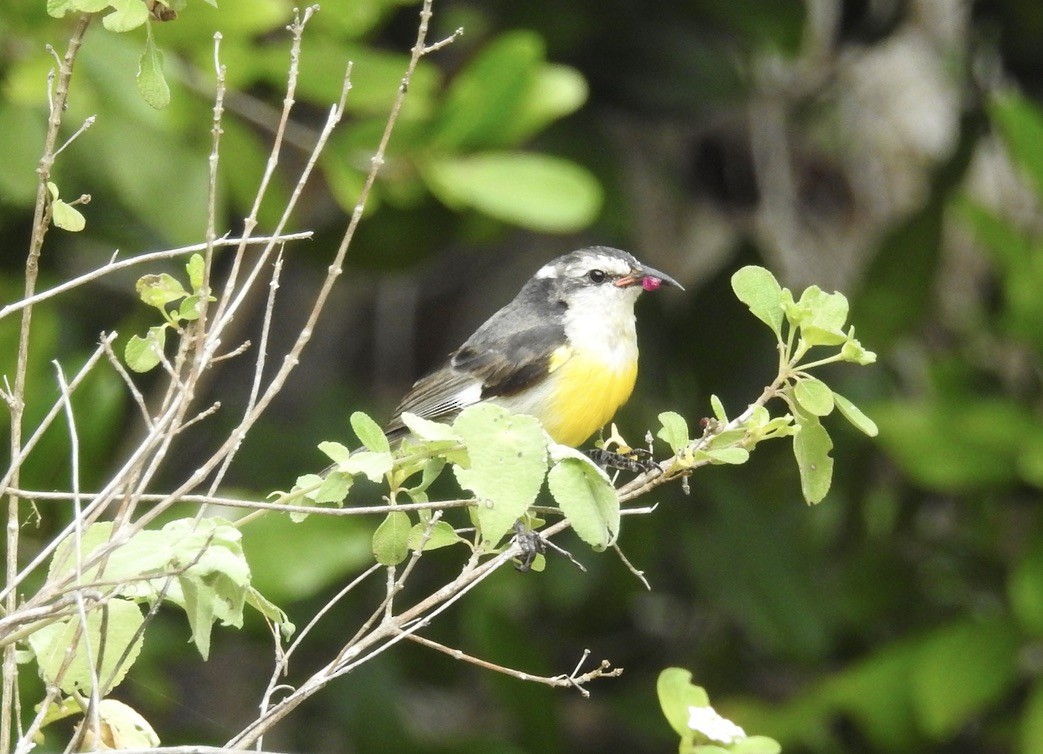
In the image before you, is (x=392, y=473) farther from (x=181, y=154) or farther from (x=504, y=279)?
(x=504, y=279)

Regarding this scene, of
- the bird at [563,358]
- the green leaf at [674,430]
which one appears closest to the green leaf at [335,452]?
the green leaf at [674,430]

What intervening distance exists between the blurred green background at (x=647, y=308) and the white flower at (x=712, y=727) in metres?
2.09

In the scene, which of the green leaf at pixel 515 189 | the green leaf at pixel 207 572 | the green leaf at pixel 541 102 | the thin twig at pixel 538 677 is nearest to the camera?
the green leaf at pixel 207 572

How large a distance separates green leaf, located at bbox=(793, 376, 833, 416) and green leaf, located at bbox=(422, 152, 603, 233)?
223 cm

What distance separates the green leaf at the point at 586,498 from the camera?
177 centimetres

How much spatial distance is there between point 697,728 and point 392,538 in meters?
0.50

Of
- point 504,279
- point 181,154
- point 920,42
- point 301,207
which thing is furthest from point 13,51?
point 920,42

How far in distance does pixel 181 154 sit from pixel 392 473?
99.8 inches

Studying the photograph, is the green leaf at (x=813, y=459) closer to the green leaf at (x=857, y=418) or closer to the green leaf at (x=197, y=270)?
the green leaf at (x=857, y=418)

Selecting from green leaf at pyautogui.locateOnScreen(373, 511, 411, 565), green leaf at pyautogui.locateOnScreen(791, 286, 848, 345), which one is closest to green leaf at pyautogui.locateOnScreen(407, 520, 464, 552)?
green leaf at pyautogui.locateOnScreen(373, 511, 411, 565)

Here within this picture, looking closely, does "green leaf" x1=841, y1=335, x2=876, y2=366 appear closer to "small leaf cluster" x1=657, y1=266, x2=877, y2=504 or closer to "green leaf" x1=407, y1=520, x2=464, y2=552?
"small leaf cluster" x1=657, y1=266, x2=877, y2=504

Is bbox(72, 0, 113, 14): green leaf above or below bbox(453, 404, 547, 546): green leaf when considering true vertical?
above

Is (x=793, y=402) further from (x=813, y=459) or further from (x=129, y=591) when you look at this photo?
(x=129, y=591)

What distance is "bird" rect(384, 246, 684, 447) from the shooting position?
381 cm
